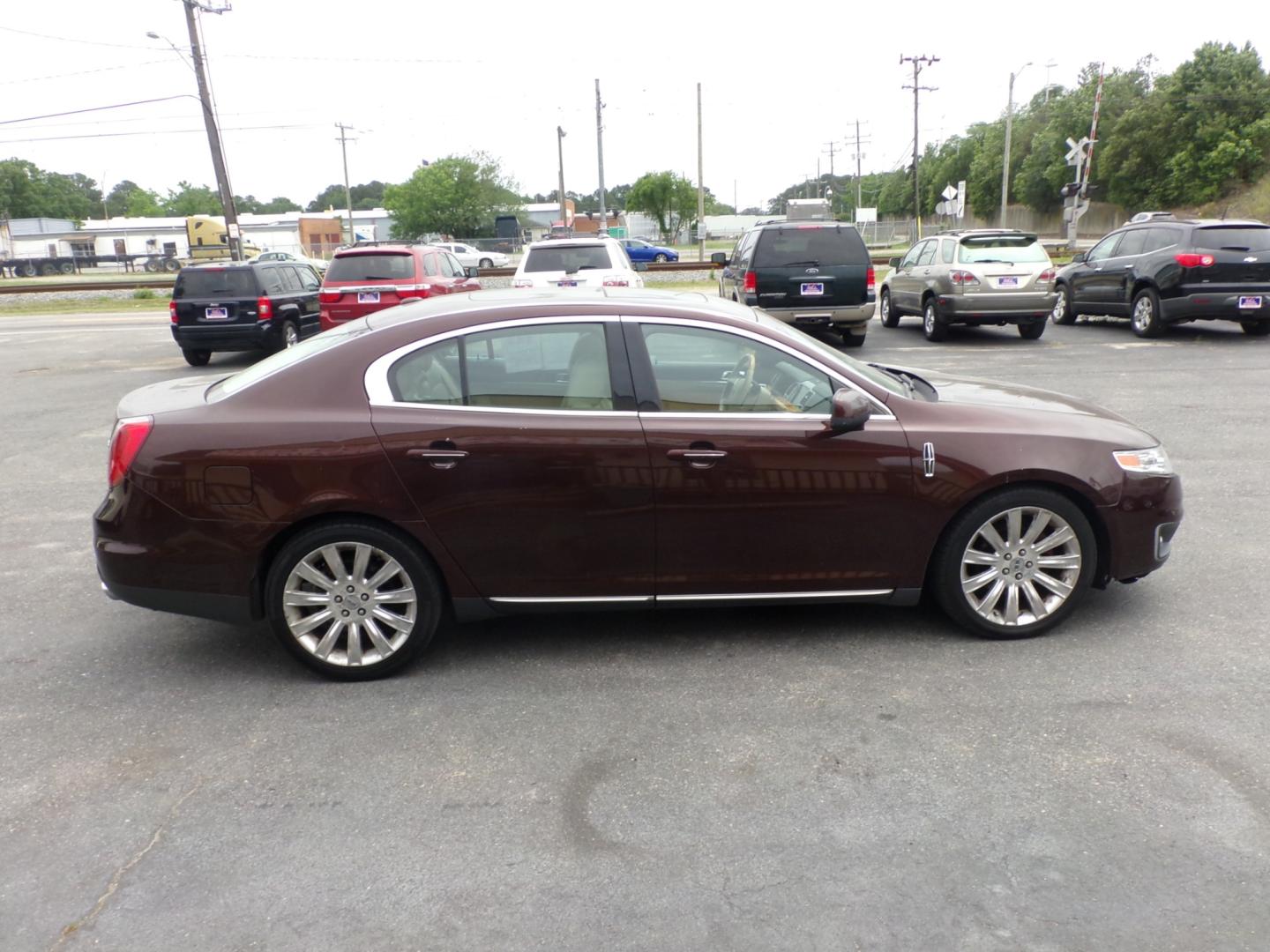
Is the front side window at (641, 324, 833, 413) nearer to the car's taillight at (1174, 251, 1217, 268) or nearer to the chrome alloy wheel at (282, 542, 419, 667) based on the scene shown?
the chrome alloy wheel at (282, 542, 419, 667)

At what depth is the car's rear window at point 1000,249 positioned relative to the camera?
15406 mm

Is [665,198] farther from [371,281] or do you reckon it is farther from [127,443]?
[127,443]

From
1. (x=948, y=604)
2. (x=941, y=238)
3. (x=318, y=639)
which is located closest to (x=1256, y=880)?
(x=948, y=604)

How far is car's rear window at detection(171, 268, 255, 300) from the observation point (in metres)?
15.6

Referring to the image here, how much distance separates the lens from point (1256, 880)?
294 cm

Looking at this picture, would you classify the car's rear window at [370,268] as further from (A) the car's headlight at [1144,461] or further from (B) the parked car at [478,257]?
(B) the parked car at [478,257]

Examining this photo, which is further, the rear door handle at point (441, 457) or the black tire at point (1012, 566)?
the black tire at point (1012, 566)

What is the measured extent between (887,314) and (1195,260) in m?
5.49

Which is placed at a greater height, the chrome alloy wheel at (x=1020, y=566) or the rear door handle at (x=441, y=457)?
the rear door handle at (x=441, y=457)

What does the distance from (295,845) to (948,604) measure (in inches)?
113

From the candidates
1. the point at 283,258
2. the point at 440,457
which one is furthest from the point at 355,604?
the point at 283,258

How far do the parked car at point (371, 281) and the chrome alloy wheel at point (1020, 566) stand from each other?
444 inches

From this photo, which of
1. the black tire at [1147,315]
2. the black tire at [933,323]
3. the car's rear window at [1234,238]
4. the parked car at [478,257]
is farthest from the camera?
the parked car at [478,257]

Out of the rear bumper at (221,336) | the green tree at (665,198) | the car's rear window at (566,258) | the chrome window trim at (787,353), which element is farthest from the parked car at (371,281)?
the green tree at (665,198)
